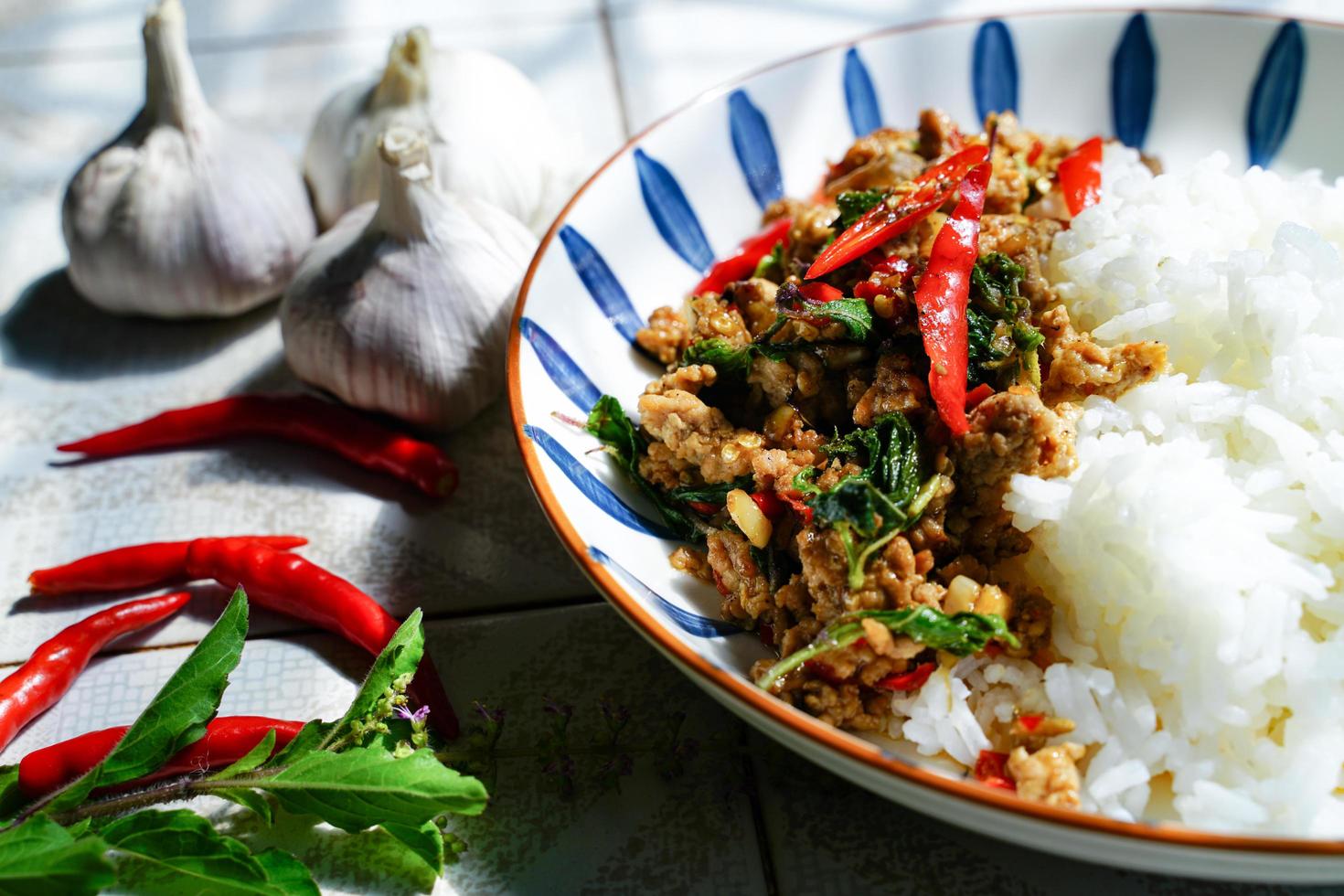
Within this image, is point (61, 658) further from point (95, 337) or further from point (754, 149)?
point (754, 149)

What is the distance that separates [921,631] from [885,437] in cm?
46

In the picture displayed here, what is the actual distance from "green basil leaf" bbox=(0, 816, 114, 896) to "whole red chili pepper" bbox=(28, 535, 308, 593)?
109 cm

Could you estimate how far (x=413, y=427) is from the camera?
3.79 m

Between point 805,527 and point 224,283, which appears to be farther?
point 224,283

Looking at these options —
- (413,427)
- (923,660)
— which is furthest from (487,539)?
(923,660)

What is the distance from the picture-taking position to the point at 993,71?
3.98 meters

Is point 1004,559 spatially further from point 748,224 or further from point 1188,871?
point 748,224

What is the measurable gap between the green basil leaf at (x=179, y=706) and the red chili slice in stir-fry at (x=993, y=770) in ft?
5.20

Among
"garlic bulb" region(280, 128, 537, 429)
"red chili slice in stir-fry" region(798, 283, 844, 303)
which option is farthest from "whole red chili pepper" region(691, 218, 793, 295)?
"garlic bulb" region(280, 128, 537, 429)

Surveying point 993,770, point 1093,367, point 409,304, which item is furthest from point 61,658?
point 1093,367

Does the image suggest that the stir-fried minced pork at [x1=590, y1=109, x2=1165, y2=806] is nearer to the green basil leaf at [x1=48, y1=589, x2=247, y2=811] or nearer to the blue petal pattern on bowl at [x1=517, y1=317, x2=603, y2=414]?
the blue petal pattern on bowl at [x1=517, y1=317, x2=603, y2=414]

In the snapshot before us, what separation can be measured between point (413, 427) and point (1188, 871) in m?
2.62

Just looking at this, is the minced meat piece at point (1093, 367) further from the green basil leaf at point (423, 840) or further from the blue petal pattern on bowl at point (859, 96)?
the green basil leaf at point (423, 840)

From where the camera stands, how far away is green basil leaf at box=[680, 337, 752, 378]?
9.70ft
